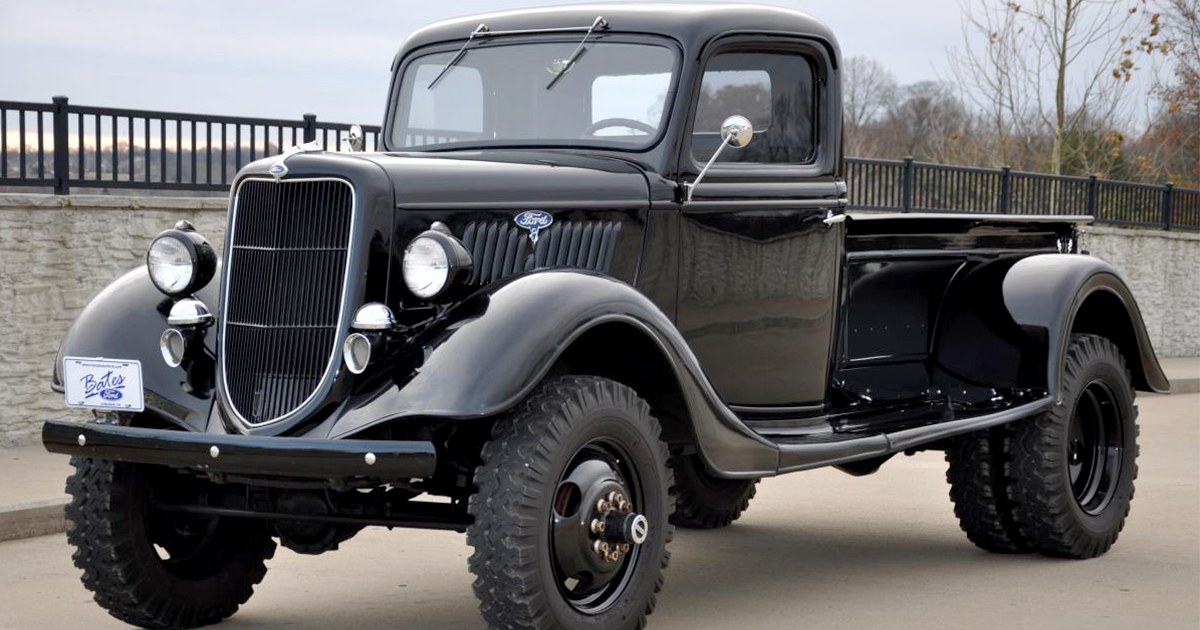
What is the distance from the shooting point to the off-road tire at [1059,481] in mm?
7102

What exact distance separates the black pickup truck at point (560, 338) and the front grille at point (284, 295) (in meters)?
0.01

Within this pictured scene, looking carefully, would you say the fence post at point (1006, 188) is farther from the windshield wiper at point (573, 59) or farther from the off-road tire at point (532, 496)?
the off-road tire at point (532, 496)

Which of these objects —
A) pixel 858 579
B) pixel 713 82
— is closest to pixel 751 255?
pixel 713 82

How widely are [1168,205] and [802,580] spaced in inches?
705

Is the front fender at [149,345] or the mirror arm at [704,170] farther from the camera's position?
the mirror arm at [704,170]

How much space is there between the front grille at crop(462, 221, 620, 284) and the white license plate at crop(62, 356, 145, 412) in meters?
1.13

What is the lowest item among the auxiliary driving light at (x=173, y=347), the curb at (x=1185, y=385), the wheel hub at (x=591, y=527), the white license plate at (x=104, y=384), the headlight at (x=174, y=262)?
the curb at (x=1185, y=385)

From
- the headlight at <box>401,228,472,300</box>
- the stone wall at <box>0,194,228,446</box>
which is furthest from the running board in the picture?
the stone wall at <box>0,194,228,446</box>

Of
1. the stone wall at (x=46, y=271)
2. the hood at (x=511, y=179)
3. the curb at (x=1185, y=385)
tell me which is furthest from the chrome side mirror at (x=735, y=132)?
the curb at (x=1185, y=385)

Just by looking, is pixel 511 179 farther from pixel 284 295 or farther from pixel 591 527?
pixel 591 527

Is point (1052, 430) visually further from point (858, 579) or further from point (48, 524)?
point (48, 524)

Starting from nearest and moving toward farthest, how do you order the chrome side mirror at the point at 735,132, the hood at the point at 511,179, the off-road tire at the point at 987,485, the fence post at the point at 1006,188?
1. the hood at the point at 511,179
2. the chrome side mirror at the point at 735,132
3. the off-road tire at the point at 987,485
4. the fence post at the point at 1006,188

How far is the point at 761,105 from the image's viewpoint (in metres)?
6.46

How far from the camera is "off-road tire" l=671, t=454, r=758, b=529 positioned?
7.63 metres
